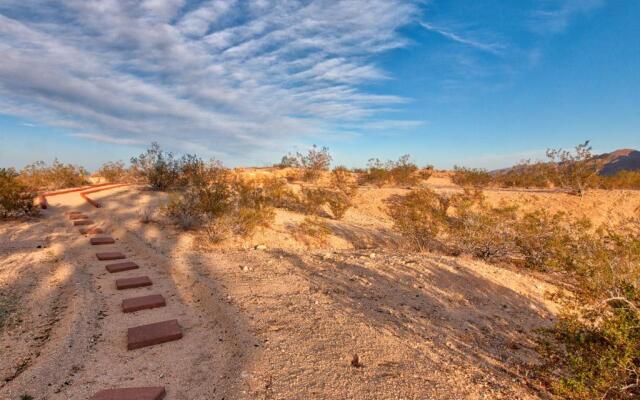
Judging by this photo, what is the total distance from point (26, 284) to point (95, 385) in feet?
9.75

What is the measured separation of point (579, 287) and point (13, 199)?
39.6 feet

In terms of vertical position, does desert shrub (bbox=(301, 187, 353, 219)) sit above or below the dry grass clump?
above

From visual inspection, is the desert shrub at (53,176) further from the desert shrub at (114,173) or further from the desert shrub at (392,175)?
the desert shrub at (392,175)

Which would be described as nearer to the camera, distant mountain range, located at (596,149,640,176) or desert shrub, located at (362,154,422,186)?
desert shrub, located at (362,154,422,186)

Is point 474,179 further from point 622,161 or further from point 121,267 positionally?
point 622,161

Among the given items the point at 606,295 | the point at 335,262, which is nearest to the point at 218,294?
the point at 335,262

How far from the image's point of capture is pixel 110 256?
617 cm

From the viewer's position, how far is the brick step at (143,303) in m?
4.18

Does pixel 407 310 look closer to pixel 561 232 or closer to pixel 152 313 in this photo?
pixel 152 313

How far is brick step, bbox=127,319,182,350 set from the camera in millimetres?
3402

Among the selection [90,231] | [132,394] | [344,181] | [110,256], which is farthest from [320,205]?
[132,394]

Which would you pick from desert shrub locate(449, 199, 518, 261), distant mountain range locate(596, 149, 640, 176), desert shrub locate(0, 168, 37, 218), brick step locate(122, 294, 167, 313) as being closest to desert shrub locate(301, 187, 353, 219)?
desert shrub locate(449, 199, 518, 261)

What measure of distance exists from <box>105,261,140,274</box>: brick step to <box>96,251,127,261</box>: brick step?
1.69ft

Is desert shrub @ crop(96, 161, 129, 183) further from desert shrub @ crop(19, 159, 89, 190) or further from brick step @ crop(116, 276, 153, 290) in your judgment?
brick step @ crop(116, 276, 153, 290)
